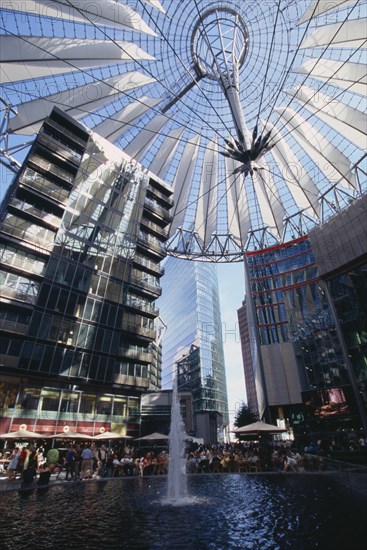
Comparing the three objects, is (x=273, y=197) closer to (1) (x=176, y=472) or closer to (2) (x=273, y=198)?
(2) (x=273, y=198)

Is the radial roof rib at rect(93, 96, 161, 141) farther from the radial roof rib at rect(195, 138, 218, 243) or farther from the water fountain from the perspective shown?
the water fountain

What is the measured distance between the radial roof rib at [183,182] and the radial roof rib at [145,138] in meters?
4.26

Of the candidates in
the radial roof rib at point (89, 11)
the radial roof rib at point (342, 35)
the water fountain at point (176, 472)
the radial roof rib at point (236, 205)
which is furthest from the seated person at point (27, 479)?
the radial roof rib at point (342, 35)

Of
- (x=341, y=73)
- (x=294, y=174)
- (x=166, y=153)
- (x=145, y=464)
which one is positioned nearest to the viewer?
(x=145, y=464)

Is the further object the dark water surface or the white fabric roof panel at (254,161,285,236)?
the white fabric roof panel at (254,161,285,236)

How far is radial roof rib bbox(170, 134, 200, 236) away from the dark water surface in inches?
1392

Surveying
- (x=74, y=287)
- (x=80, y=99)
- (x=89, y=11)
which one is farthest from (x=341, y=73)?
(x=74, y=287)

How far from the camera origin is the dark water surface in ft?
21.0

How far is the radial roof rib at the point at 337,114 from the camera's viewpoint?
32.3 m

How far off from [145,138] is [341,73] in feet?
72.0

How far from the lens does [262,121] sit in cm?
4081

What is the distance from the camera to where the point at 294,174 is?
137 feet

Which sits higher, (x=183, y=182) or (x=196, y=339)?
(x=183, y=182)

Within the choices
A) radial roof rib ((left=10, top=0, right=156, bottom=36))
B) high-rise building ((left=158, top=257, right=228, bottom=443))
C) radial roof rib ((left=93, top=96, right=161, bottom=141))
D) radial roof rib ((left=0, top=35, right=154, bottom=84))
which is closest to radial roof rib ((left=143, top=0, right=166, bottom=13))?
radial roof rib ((left=10, top=0, right=156, bottom=36))
